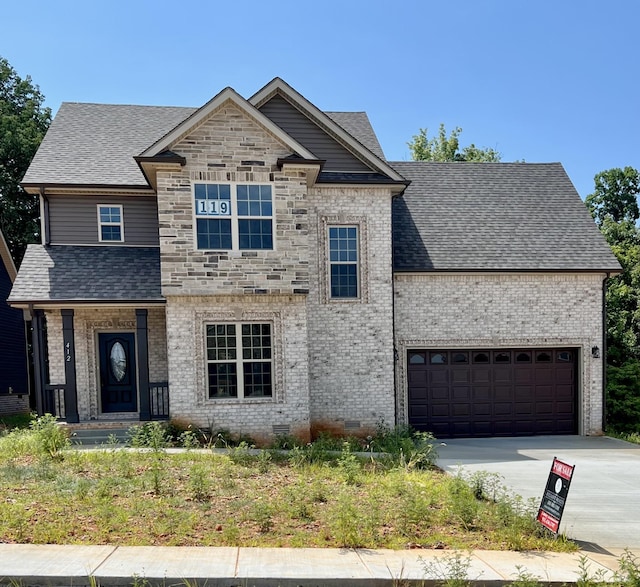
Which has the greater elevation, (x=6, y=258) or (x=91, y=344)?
(x=6, y=258)

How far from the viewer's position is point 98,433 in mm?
10648

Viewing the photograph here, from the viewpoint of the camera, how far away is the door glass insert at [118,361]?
1235 cm

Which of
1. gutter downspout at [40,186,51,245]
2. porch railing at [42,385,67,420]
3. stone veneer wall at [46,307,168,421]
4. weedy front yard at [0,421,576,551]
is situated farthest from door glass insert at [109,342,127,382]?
gutter downspout at [40,186,51,245]

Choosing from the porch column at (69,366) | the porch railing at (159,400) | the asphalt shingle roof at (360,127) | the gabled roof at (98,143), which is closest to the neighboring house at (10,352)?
the gabled roof at (98,143)

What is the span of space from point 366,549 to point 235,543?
164cm

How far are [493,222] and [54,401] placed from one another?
13.7 metres

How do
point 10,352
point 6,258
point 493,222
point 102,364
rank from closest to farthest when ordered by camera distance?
point 102,364
point 493,222
point 10,352
point 6,258

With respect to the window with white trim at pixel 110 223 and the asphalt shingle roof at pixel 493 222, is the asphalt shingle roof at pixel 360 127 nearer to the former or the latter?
the asphalt shingle roof at pixel 493 222

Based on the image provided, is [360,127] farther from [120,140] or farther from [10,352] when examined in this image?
[10,352]

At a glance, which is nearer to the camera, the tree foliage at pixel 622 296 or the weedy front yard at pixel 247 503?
the weedy front yard at pixel 247 503

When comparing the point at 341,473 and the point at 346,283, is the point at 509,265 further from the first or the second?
the point at 341,473

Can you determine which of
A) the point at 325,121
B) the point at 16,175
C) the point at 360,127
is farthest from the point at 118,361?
the point at 16,175

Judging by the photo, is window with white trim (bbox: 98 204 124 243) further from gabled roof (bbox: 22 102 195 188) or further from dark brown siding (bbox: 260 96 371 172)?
dark brown siding (bbox: 260 96 371 172)

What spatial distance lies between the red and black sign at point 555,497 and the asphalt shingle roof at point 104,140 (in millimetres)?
10670
